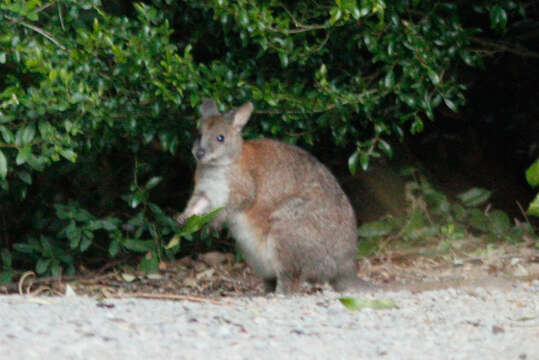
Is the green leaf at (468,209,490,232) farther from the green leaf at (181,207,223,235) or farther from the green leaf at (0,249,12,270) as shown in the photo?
the green leaf at (0,249,12,270)

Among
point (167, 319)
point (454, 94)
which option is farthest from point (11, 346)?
point (454, 94)

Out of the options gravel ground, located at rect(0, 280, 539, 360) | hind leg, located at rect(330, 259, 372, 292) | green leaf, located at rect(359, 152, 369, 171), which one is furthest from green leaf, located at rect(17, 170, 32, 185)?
green leaf, located at rect(359, 152, 369, 171)

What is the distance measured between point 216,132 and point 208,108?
0.18 m

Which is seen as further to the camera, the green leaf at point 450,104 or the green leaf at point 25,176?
the green leaf at point 450,104

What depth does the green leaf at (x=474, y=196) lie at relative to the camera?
798 centimetres

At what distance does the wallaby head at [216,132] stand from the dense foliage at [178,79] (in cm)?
14

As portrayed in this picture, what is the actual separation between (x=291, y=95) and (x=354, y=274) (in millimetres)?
1345

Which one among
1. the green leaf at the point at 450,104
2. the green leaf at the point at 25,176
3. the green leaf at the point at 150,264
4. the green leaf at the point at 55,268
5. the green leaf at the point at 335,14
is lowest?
the green leaf at the point at 55,268

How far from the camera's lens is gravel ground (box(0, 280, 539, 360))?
11.8ft

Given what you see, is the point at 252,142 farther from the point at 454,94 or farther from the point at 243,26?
the point at 454,94

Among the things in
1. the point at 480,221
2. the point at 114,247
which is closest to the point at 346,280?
the point at 114,247

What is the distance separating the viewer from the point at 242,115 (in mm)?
6141

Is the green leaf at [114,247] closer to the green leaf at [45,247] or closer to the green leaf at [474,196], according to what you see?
the green leaf at [45,247]

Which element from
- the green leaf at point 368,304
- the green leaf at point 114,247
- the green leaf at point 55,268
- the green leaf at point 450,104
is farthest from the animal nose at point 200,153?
the green leaf at point 450,104
